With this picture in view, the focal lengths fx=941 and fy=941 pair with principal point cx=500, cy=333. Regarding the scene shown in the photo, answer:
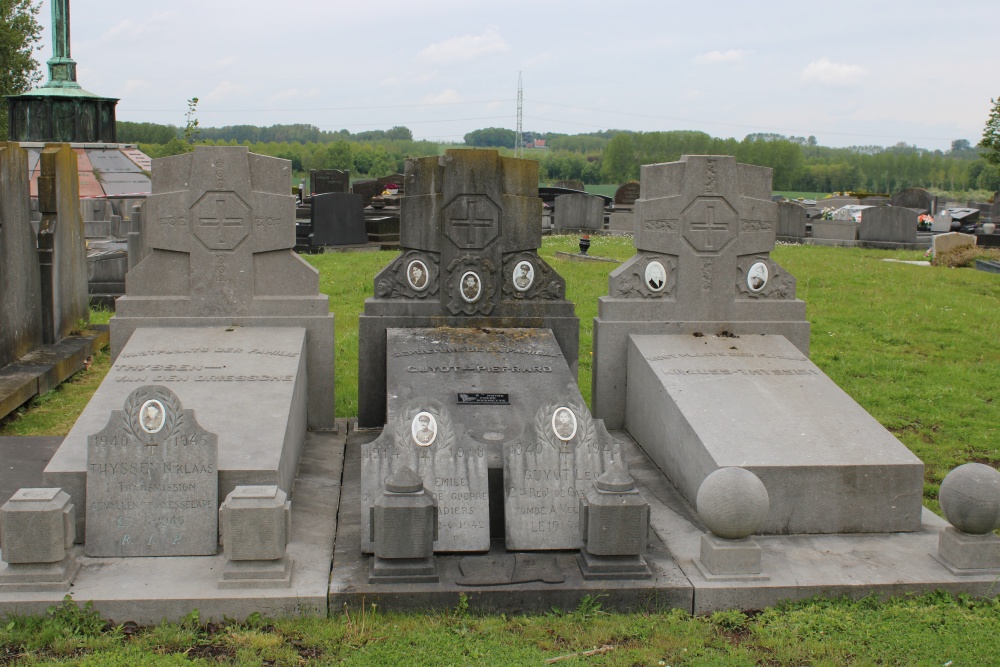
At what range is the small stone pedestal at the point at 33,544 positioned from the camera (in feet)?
14.8

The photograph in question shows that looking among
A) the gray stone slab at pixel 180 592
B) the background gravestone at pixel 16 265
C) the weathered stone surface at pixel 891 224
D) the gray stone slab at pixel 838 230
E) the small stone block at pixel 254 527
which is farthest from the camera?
the gray stone slab at pixel 838 230

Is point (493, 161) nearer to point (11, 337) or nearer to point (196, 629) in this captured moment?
point (196, 629)

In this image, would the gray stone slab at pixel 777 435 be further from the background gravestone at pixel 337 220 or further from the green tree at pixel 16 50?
the green tree at pixel 16 50

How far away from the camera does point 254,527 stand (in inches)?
183

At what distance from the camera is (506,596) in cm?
468

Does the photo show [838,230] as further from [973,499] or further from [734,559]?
[734,559]

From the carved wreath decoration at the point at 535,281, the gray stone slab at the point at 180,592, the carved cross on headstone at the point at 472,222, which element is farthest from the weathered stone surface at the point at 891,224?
the gray stone slab at the point at 180,592

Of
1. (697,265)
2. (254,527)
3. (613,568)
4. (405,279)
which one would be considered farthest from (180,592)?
(697,265)

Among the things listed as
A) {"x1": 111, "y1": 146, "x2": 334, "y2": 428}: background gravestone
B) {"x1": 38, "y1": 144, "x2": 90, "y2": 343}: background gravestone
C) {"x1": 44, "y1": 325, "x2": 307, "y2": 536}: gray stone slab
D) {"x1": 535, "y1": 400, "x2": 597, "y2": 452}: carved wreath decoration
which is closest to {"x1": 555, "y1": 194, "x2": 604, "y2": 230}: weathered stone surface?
{"x1": 38, "y1": 144, "x2": 90, "y2": 343}: background gravestone

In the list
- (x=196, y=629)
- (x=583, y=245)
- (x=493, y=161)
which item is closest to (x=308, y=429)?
(x=493, y=161)

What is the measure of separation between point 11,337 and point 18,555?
513 cm

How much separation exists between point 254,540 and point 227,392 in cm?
161

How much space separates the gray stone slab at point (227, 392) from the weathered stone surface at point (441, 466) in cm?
61

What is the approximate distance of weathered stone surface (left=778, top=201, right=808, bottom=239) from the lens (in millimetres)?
23328
